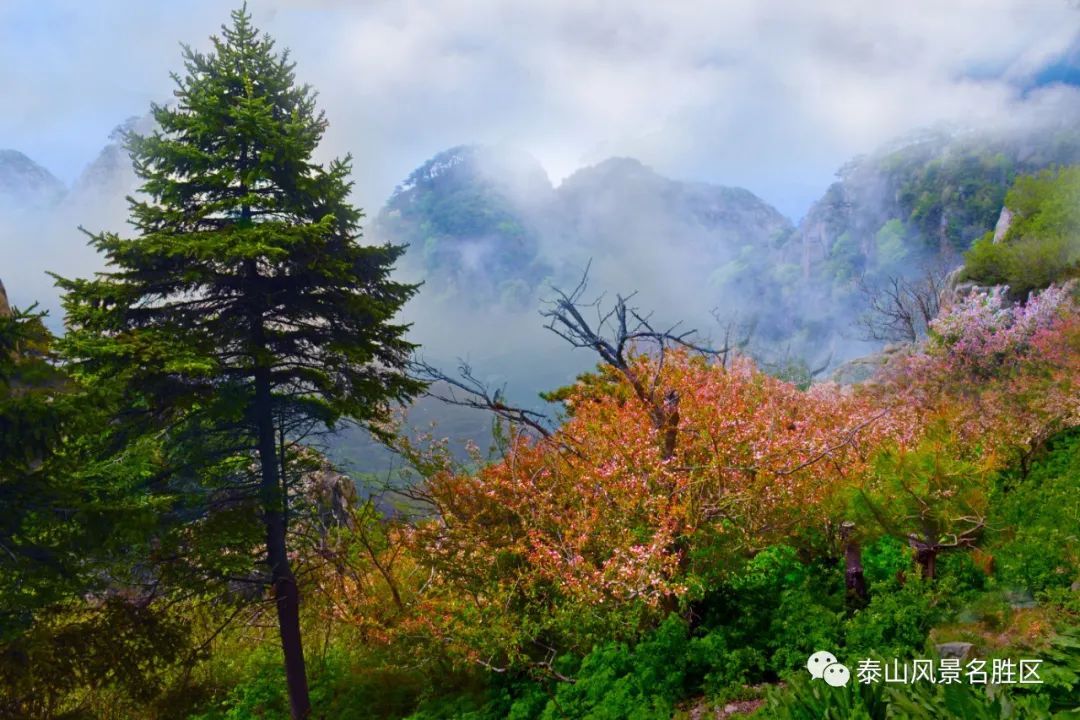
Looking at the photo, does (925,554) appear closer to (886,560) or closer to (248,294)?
(886,560)

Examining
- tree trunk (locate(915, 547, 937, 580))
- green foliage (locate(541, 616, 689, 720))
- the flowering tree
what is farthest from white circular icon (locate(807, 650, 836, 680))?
tree trunk (locate(915, 547, 937, 580))

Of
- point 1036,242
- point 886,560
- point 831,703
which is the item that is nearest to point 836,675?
point 831,703

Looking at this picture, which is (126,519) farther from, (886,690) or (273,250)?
(886,690)

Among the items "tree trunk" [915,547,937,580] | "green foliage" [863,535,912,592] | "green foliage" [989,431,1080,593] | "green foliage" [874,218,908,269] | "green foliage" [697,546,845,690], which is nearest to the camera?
"green foliage" [697,546,845,690]

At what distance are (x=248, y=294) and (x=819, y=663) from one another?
9.01 meters

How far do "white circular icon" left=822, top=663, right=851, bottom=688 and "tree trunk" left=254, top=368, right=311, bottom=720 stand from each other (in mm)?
7763

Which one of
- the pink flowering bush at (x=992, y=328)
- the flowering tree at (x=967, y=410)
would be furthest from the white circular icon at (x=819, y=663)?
the pink flowering bush at (x=992, y=328)

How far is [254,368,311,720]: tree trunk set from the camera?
10203 mm

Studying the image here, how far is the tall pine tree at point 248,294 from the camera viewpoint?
30.7 feet

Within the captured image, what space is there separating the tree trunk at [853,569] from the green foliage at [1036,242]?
21947 mm

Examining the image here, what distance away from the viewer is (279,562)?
1043cm

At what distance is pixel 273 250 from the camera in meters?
8.59

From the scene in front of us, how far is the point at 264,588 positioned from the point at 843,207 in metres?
116

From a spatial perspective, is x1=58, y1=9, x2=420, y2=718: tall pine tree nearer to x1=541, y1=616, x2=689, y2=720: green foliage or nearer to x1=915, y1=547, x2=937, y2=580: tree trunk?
x1=541, y1=616, x2=689, y2=720: green foliage
